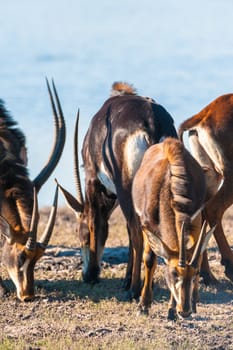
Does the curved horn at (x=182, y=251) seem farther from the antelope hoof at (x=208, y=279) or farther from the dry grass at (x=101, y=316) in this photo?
the antelope hoof at (x=208, y=279)

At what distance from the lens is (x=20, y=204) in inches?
494

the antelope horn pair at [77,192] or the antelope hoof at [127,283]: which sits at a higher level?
the antelope horn pair at [77,192]

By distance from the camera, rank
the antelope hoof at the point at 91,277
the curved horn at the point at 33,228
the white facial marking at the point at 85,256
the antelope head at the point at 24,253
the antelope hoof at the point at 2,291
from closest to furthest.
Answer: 1. the curved horn at the point at 33,228
2. the antelope head at the point at 24,253
3. the antelope hoof at the point at 2,291
4. the antelope hoof at the point at 91,277
5. the white facial marking at the point at 85,256

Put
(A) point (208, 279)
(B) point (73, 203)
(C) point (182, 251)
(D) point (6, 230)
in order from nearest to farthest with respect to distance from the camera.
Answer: (C) point (182, 251) < (D) point (6, 230) < (A) point (208, 279) < (B) point (73, 203)

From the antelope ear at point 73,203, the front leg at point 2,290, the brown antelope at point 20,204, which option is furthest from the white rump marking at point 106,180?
the front leg at point 2,290

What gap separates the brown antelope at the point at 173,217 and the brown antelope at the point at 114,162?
590 mm

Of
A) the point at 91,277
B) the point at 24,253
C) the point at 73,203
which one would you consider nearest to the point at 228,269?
A: the point at 91,277

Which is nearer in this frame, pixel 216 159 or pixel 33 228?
pixel 33 228

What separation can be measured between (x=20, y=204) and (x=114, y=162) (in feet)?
4.12

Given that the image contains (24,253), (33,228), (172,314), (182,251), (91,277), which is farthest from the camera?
(91,277)

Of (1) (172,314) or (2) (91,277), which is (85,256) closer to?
(2) (91,277)

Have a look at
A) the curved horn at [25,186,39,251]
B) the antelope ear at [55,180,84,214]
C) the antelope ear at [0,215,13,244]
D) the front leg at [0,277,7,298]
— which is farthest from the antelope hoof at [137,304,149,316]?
the antelope ear at [55,180,84,214]

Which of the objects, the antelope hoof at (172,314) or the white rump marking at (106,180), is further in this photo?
the white rump marking at (106,180)

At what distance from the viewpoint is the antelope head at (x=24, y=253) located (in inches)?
472
